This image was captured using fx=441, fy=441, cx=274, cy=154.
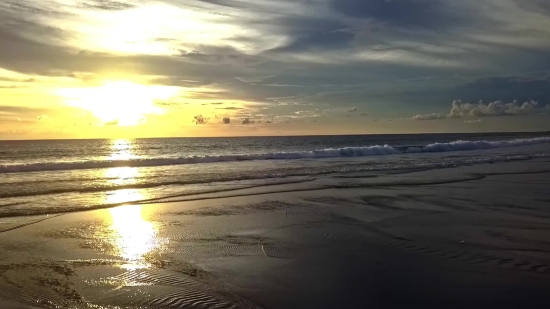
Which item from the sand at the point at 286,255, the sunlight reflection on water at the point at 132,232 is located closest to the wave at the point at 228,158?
the sunlight reflection on water at the point at 132,232

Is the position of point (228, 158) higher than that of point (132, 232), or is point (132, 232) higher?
point (228, 158)

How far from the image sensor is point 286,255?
7.96 meters

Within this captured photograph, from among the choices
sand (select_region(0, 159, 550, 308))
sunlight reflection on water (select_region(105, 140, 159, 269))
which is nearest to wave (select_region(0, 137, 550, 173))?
sunlight reflection on water (select_region(105, 140, 159, 269))

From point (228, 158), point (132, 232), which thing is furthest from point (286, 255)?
point (228, 158)

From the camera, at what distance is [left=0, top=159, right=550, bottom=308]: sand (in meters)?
5.92

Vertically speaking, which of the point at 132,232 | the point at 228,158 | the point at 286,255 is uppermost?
the point at 228,158

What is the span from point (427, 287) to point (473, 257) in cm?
196

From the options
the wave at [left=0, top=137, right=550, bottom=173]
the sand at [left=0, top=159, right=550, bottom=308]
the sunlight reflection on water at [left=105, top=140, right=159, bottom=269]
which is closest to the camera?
the sand at [left=0, top=159, right=550, bottom=308]

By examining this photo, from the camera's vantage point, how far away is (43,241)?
915cm

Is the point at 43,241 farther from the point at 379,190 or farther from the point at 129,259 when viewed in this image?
the point at 379,190

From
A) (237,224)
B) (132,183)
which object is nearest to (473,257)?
(237,224)

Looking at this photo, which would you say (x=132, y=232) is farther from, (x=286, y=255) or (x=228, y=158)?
(x=228, y=158)

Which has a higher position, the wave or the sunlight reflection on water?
the wave

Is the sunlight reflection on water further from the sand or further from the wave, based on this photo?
the wave
